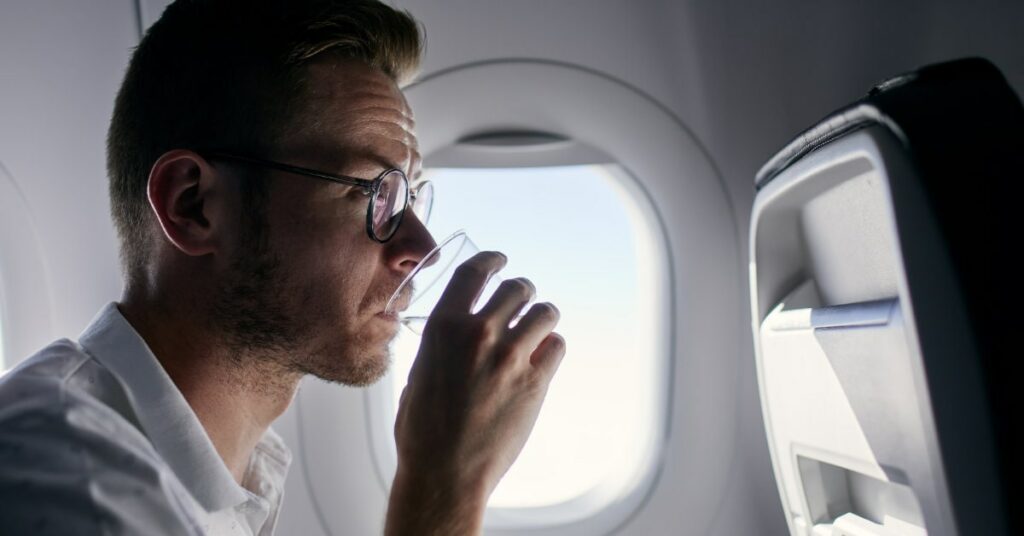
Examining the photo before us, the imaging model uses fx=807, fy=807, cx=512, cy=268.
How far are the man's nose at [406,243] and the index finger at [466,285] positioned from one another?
24 centimetres

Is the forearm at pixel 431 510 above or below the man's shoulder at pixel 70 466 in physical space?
below

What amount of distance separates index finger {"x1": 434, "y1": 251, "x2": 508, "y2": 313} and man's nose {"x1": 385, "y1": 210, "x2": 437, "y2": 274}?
24cm

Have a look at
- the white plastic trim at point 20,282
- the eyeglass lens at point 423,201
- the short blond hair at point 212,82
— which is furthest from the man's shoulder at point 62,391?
the white plastic trim at point 20,282

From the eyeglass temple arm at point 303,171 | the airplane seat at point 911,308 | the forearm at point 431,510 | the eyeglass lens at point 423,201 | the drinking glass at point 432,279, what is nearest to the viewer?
the airplane seat at point 911,308

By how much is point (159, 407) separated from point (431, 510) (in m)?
0.44

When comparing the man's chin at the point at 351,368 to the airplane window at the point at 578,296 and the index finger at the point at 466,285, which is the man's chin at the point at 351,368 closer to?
the index finger at the point at 466,285

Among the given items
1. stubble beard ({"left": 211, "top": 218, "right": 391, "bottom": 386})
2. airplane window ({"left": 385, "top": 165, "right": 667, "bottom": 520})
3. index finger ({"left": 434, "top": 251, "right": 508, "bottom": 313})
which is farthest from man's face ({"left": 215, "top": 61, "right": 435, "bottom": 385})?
airplane window ({"left": 385, "top": 165, "right": 667, "bottom": 520})

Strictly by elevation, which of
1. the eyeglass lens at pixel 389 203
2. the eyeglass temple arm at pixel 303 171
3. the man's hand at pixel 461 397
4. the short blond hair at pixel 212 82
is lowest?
the man's hand at pixel 461 397

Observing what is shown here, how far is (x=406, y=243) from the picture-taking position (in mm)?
1373

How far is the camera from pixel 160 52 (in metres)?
1.34

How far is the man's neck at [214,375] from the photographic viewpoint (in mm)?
1322

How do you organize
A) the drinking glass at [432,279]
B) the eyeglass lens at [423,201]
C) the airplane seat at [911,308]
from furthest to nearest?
the eyeglass lens at [423,201], the drinking glass at [432,279], the airplane seat at [911,308]

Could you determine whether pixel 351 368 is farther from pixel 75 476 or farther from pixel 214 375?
pixel 75 476

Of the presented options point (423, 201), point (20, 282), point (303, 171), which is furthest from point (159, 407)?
point (20, 282)
